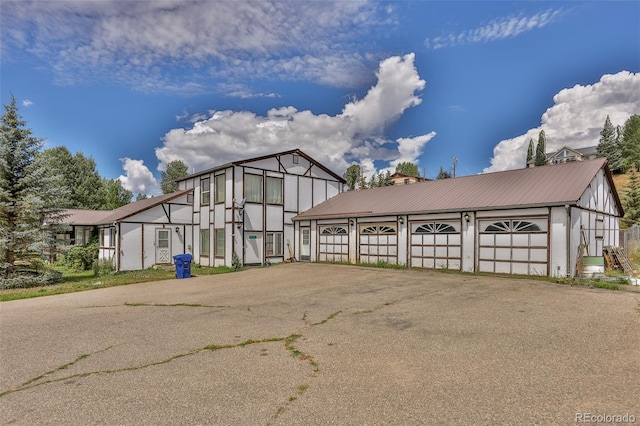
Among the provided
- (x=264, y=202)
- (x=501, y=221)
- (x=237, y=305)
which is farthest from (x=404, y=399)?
(x=264, y=202)

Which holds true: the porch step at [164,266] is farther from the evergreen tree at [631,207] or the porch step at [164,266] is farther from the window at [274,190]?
the evergreen tree at [631,207]

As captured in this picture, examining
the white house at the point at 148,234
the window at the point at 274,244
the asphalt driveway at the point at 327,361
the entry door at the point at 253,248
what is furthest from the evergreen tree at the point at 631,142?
the white house at the point at 148,234

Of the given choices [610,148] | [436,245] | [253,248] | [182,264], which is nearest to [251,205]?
[253,248]

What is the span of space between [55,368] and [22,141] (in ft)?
52.2

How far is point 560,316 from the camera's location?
7.78 meters

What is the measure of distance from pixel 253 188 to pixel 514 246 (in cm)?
1468

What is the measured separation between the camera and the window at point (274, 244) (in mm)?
22609

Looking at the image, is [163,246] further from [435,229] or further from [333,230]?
[435,229]

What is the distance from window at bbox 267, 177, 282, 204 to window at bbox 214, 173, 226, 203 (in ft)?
9.32

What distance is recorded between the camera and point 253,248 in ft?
71.2

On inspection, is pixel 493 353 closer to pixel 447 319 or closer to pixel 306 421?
pixel 447 319

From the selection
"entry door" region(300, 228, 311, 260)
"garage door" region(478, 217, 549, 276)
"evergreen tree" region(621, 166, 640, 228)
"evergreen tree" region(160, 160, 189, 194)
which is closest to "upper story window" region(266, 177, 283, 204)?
"entry door" region(300, 228, 311, 260)

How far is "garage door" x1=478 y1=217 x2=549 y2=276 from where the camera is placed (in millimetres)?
14461

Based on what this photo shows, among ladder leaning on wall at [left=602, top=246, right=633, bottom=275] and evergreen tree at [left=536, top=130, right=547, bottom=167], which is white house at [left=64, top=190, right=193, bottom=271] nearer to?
ladder leaning on wall at [left=602, top=246, right=633, bottom=275]
